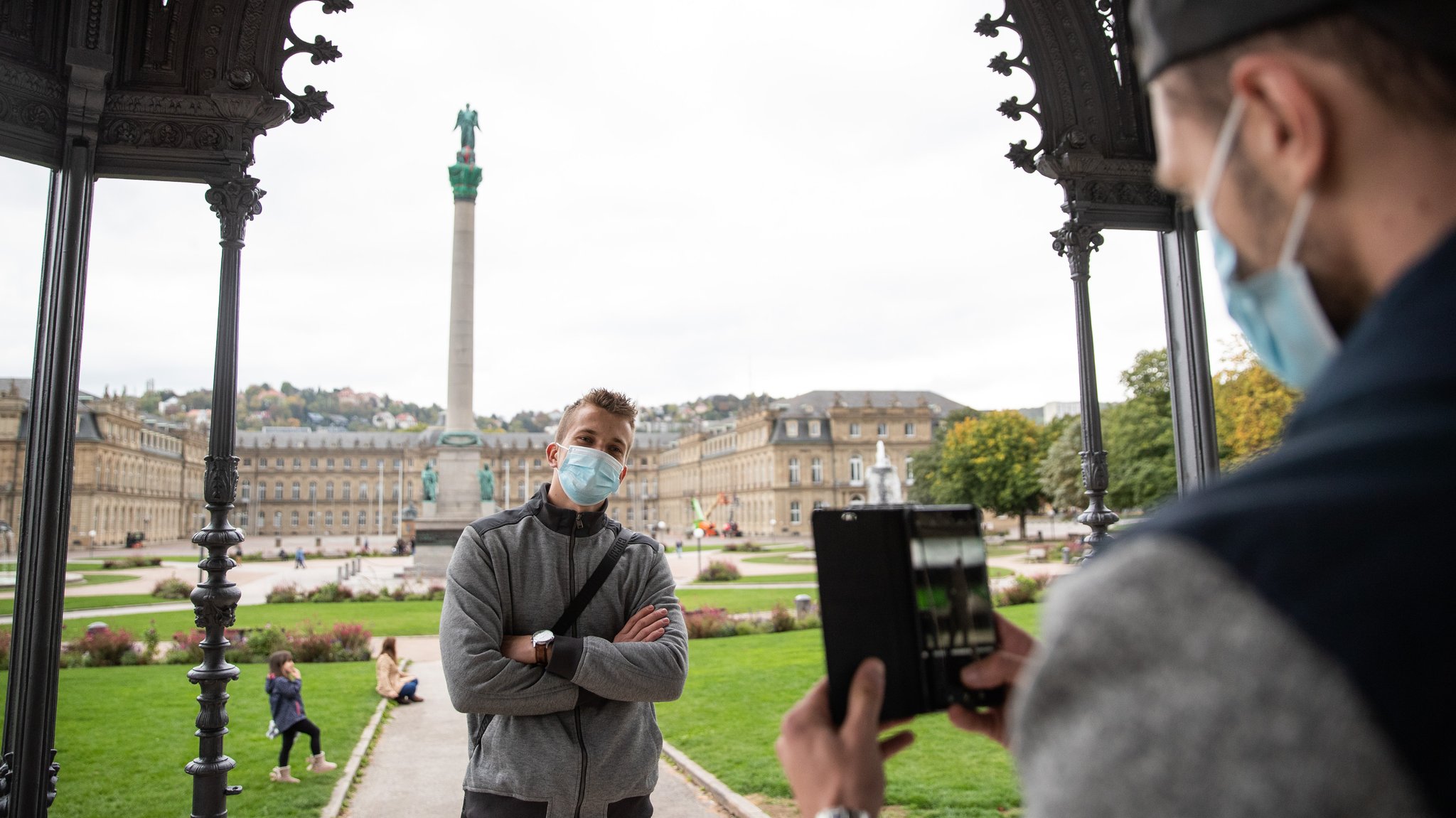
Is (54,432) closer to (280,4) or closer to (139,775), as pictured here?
(280,4)

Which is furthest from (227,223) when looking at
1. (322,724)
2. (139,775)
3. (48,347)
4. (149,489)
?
(149,489)

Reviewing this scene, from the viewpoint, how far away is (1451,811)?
23.0 inches

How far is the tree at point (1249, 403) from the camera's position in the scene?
25.3 meters

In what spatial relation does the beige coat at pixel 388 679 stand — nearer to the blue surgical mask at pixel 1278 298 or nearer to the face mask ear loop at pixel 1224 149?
the blue surgical mask at pixel 1278 298

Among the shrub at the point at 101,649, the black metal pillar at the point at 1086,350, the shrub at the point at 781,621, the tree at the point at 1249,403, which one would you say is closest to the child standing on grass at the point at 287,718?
the black metal pillar at the point at 1086,350

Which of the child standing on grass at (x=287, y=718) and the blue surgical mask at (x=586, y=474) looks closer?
the blue surgical mask at (x=586, y=474)

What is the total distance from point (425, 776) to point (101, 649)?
32.0 ft

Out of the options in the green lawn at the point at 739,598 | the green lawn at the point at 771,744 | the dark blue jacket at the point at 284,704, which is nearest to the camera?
the green lawn at the point at 771,744

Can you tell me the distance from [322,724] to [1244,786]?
38.6 feet

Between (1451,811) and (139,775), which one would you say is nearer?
(1451,811)

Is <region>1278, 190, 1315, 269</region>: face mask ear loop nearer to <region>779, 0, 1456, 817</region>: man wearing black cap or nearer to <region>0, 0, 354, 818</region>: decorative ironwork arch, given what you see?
<region>779, 0, 1456, 817</region>: man wearing black cap

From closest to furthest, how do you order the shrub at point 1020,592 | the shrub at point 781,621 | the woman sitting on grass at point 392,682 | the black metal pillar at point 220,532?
the black metal pillar at point 220,532 → the woman sitting on grass at point 392,682 → the shrub at point 781,621 → the shrub at point 1020,592

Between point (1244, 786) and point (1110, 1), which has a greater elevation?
point (1110, 1)

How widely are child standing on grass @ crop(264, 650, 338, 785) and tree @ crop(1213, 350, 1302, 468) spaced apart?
78.3ft
